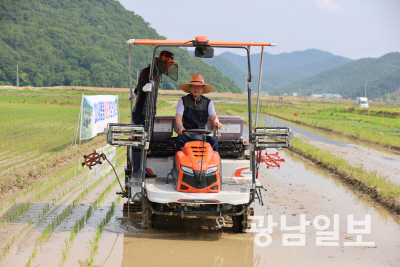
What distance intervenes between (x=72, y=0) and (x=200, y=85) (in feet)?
397

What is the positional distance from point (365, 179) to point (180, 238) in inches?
217

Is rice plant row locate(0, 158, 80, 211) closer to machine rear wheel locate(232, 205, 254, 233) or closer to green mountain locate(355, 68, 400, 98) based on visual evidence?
machine rear wheel locate(232, 205, 254, 233)

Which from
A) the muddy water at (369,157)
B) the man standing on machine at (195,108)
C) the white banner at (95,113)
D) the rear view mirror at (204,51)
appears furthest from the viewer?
the white banner at (95,113)

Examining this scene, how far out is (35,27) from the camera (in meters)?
90.4

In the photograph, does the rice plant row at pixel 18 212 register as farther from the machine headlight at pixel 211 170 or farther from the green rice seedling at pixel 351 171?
the green rice seedling at pixel 351 171

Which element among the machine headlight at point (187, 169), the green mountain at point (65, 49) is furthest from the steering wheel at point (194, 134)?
the green mountain at point (65, 49)

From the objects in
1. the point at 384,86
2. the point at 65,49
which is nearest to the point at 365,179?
the point at 65,49

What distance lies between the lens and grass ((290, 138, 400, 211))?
8370 millimetres

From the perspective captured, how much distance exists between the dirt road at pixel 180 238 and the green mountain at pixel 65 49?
174 ft

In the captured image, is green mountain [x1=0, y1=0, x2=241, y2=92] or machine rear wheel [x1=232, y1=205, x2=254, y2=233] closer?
machine rear wheel [x1=232, y1=205, x2=254, y2=233]

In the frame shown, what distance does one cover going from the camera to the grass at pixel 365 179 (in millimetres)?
8370

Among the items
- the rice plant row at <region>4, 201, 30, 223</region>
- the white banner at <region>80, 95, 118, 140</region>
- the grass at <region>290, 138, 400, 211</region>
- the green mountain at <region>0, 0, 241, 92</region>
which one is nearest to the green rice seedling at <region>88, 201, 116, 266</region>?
the rice plant row at <region>4, 201, 30, 223</region>

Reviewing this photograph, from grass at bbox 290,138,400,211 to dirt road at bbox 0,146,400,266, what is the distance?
0.30 m

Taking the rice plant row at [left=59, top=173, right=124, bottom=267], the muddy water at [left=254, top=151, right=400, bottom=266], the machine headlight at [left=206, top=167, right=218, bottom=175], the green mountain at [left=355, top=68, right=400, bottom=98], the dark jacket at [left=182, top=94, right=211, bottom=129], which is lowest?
the muddy water at [left=254, top=151, right=400, bottom=266]
